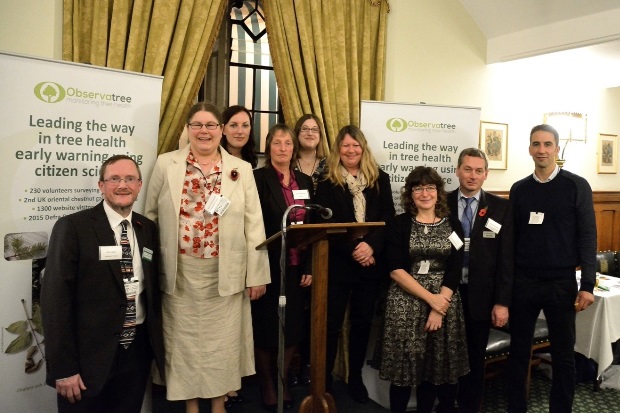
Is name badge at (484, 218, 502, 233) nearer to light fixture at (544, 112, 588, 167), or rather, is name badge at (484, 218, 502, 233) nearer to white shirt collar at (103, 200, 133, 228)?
white shirt collar at (103, 200, 133, 228)

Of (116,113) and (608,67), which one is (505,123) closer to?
(608,67)

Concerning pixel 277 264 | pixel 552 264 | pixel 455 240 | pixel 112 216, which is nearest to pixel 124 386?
pixel 112 216

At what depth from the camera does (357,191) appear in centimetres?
284

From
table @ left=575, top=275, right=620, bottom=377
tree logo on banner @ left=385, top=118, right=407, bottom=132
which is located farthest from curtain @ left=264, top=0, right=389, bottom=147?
table @ left=575, top=275, right=620, bottom=377

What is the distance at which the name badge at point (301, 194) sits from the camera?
108 inches

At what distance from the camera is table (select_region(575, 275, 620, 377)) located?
3.18 meters

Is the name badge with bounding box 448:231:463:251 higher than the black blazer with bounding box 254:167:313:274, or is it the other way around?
the black blazer with bounding box 254:167:313:274

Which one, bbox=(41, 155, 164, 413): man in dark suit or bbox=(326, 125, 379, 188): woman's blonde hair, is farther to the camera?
bbox=(326, 125, 379, 188): woman's blonde hair

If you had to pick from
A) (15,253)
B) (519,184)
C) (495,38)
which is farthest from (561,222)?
(15,253)

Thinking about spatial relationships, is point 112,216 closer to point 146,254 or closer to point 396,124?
point 146,254

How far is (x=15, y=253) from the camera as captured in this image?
224cm

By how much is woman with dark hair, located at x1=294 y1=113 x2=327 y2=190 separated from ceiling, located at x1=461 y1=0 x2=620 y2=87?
86.7 inches

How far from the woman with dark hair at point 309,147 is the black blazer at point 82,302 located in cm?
136

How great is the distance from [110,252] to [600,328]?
3117 millimetres
